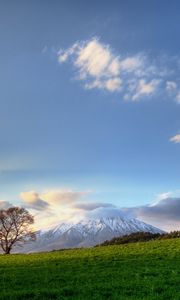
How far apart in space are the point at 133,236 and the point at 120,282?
2163 inches

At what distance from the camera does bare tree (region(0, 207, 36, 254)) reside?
9912cm

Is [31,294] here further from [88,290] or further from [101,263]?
[101,263]

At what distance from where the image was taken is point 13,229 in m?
99.4

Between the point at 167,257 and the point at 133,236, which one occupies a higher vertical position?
the point at 133,236

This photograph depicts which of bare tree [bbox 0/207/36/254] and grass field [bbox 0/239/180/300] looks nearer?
grass field [bbox 0/239/180/300]

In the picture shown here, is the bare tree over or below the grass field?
over

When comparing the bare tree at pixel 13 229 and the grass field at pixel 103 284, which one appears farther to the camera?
the bare tree at pixel 13 229

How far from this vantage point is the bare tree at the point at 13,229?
99.1 meters

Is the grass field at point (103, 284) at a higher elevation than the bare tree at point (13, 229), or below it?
below

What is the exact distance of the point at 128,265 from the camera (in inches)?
1387

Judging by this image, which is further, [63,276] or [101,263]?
[101,263]

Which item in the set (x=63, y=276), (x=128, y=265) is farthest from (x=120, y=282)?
(x=128, y=265)

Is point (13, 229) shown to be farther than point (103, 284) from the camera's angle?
Yes

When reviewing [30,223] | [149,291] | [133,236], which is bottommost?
[149,291]
